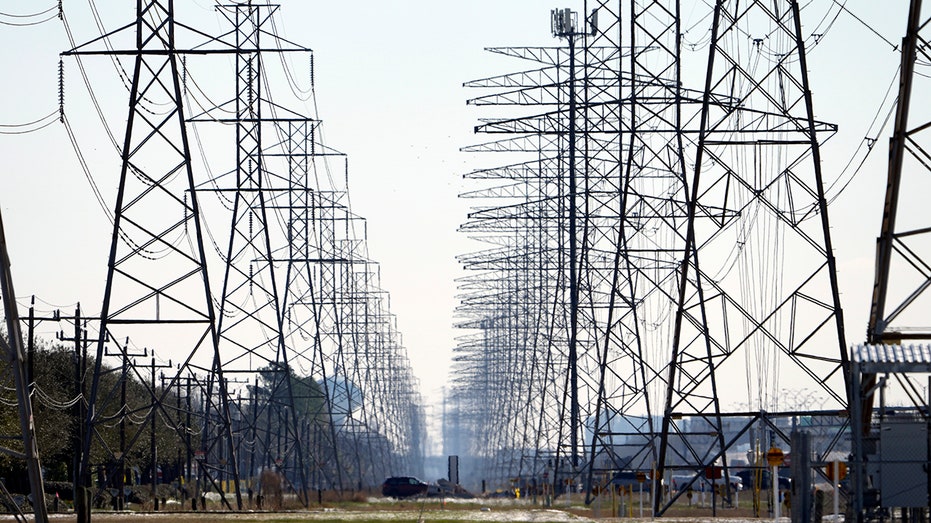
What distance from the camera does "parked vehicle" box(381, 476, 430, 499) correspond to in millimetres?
78375

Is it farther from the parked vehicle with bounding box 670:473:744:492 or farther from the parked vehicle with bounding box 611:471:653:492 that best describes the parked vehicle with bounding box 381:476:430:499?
the parked vehicle with bounding box 670:473:744:492

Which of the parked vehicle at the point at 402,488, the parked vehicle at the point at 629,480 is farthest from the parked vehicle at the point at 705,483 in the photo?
the parked vehicle at the point at 402,488

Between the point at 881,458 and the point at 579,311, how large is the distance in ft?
115

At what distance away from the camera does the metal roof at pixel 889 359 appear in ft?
74.1

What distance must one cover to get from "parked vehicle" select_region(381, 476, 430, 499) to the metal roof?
56191 millimetres

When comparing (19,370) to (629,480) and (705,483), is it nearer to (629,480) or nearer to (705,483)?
(629,480)

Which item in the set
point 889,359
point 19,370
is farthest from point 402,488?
point 889,359

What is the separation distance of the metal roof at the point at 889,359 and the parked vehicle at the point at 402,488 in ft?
184

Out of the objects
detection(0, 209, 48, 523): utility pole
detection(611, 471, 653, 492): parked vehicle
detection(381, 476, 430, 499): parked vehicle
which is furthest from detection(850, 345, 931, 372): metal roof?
detection(381, 476, 430, 499): parked vehicle

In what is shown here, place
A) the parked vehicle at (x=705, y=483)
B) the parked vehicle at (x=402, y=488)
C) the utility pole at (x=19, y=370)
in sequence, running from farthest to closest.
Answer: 1. the parked vehicle at (x=402, y=488)
2. the parked vehicle at (x=705, y=483)
3. the utility pole at (x=19, y=370)

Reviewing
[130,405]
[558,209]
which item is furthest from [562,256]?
[130,405]

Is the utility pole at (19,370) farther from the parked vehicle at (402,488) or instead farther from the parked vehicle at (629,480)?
the parked vehicle at (402,488)

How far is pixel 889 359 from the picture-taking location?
74.5 feet

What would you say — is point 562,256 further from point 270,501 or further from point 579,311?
point 270,501
